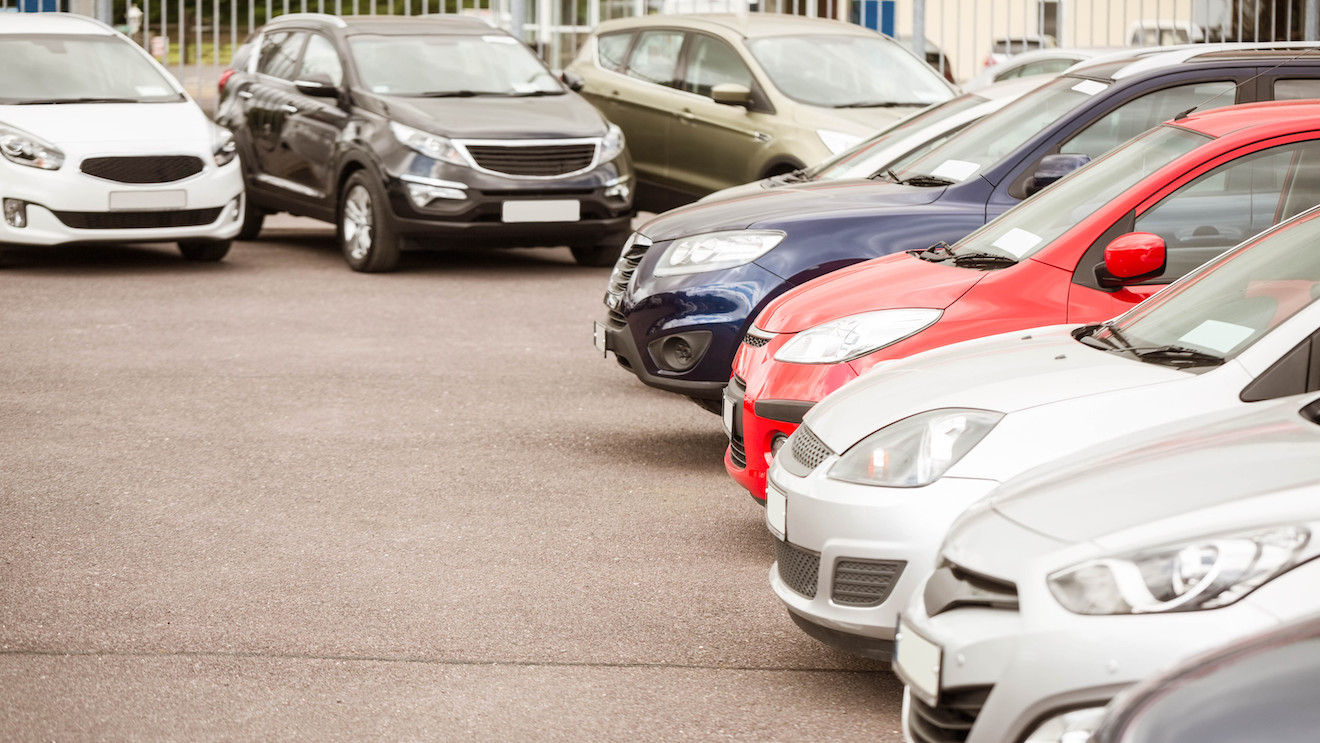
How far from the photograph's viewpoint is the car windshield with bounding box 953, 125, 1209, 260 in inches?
217

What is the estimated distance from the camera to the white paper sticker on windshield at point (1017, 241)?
5.50m

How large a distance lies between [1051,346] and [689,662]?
131 cm

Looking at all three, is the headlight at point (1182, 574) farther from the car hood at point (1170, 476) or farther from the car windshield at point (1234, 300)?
the car windshield at point (1234, 300)

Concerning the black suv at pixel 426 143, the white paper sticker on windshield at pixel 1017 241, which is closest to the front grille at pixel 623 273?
the white paper sticker on windshield at pixel 1017 241

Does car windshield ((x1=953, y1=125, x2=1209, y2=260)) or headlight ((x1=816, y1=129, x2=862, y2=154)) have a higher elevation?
car windshield ((x1=953, y1=125, x2=1209, y2=260))

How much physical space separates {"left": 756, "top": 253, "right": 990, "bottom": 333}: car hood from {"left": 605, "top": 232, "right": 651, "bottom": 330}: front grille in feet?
4.55

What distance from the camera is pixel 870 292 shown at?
5516 mm

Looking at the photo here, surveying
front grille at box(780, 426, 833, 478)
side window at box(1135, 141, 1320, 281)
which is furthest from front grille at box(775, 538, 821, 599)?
side window at box(1135, 141, 1320, 281)

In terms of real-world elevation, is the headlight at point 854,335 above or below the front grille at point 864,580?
above

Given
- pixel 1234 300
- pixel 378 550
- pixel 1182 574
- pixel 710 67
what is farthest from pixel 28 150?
pixel 1182 574

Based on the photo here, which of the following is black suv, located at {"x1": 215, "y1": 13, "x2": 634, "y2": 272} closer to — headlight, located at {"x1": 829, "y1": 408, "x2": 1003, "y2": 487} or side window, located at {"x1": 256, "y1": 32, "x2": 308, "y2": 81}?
side window, located at {"x1": 256, "y1": 32, "x2": 308, "y2": 81}

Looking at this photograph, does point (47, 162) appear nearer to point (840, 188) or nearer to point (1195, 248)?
point (840, 188)

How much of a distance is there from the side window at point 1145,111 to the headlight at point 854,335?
189 centimetres

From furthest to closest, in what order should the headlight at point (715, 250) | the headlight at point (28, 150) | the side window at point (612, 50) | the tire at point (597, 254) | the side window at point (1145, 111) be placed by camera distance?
the side window at point (612, 50), the tire at point (597, 254), the headlight at point (28, 150), the side window at point (1145, 111), the headlight at point (715, 250)
